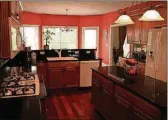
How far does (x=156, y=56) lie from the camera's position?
3777 millimetres

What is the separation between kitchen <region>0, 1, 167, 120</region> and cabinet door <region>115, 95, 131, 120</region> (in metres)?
0.01

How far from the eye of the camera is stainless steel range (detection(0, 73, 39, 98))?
1982 mm

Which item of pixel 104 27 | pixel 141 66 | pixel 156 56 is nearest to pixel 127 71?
pixel 156 56

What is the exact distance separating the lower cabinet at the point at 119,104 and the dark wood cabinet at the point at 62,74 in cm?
145

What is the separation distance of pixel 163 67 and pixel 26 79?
240 centimetres

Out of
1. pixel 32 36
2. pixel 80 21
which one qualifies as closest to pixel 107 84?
pixel 32 36

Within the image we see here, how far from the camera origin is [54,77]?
16.7ft

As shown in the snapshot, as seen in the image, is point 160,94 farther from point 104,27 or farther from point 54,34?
point 54,34

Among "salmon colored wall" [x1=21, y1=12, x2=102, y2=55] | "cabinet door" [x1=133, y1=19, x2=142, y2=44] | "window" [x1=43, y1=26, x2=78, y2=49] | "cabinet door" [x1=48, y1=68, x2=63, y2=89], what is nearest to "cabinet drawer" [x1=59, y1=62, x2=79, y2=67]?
"cabinet door" [x1=48, y1=68, x2=63, y2=89]

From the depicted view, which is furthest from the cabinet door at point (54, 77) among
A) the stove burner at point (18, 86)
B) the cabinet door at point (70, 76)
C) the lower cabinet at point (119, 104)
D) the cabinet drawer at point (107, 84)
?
the stove burner at point (18, 86)

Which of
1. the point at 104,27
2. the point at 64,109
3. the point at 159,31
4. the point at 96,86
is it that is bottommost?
the point at 64,109

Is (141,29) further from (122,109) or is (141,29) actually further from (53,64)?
(122,109)

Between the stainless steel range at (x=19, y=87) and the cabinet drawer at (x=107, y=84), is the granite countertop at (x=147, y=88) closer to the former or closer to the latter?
the cabinet drawer at (x=107, y=84)

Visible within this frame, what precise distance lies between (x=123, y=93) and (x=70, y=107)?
5.92ft
